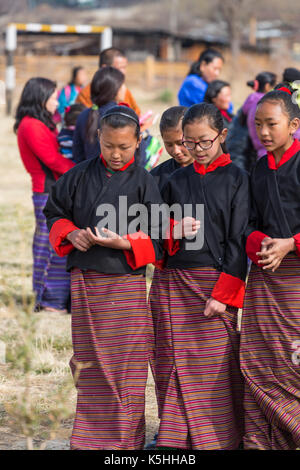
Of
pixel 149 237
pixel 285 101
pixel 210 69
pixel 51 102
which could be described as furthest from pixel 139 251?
pixel 210 69

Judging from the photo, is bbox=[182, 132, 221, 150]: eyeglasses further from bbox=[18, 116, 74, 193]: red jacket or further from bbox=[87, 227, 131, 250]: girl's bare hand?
bbox=[18, 116, 74, 193]: red jacket

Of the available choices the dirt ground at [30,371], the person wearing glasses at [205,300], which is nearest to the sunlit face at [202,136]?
the person wearing glasses at [205,300]

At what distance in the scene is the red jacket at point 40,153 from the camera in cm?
549

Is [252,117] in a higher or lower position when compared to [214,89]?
lower

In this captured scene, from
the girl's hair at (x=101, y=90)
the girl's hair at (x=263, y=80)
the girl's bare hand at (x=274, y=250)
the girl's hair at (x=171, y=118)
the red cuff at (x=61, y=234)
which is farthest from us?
the girl's hair at (x=263, y=80)

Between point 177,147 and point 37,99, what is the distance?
2137mm

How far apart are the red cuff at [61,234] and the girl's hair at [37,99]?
2.31 meters

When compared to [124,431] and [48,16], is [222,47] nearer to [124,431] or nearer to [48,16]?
[48,16]

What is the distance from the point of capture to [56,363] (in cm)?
471

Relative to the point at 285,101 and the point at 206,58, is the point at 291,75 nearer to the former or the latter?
the point at 206,58

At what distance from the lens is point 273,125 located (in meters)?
3.22

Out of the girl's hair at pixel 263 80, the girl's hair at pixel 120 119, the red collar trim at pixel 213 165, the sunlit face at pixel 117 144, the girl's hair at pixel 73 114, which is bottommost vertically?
the red collar trim at pixel 213 165

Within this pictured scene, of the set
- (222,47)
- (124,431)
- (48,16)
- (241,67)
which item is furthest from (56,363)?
(48,16)

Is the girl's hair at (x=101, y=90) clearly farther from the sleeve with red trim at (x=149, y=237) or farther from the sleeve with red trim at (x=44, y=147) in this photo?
the sleeve with red trim at (x=149, y=237)
